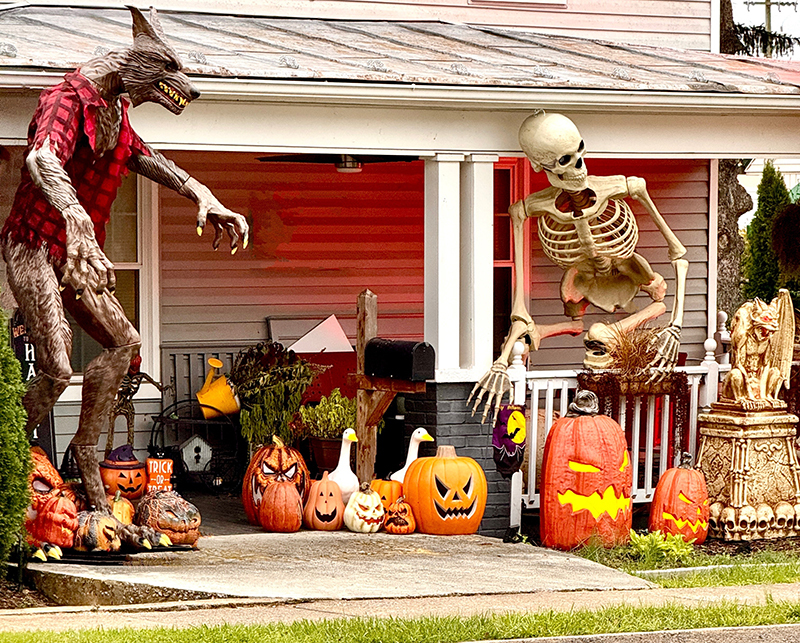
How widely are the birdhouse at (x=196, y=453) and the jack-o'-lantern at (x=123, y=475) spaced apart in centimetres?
148

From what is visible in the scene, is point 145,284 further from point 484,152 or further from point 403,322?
point 484,152

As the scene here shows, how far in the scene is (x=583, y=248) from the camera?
9.92 m

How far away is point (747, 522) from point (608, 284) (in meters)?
1.98

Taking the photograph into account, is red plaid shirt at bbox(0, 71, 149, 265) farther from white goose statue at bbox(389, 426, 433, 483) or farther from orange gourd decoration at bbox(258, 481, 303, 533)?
white goose statue at bbox(389, 426, 433, 483)

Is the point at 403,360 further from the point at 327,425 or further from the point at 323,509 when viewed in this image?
the point at 327,425

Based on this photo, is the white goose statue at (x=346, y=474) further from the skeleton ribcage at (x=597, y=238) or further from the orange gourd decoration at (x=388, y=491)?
the skeleton ribcage at (x=597, y=238)

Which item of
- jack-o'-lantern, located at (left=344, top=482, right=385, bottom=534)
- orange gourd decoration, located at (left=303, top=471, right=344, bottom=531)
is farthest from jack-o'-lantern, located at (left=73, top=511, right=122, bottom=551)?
jack-o'-lantern, located at (left=344, top=482, right=385, bottom=534)

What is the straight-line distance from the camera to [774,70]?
11.0 m

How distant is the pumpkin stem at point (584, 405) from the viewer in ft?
30.3

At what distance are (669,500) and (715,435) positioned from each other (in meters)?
0.68

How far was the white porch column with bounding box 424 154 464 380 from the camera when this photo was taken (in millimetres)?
9422

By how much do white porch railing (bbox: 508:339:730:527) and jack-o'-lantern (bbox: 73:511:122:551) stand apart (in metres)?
2.62

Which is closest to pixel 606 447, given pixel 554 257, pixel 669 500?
pixel 669 500

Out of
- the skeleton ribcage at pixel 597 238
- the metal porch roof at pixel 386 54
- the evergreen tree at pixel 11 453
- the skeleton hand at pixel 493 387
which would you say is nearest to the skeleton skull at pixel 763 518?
the skeleton hand at pixel 493 387
